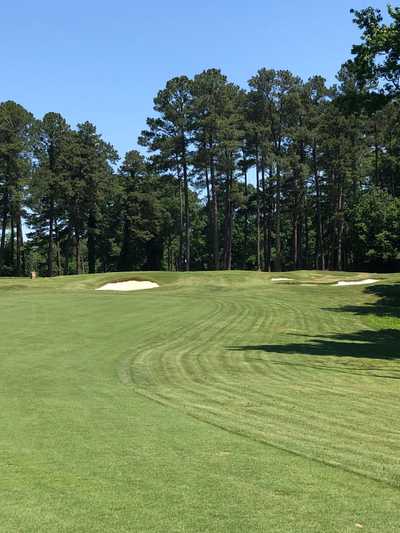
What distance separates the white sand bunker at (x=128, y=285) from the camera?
3903 centimetres

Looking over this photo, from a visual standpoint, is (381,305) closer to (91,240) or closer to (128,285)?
(128,285)

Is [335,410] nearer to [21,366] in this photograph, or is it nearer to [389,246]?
[21,366]

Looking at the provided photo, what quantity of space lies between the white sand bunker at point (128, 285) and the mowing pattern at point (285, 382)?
17219 millimetres

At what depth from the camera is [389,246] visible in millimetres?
54844

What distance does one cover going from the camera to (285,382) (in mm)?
10523

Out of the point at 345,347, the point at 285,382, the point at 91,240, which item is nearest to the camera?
the point at 285,382

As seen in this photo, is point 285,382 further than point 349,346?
No

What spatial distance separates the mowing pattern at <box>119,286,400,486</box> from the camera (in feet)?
21.3

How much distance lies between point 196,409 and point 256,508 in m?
3.76

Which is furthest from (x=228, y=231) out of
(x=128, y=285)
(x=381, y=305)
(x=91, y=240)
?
(x=381, y=305)

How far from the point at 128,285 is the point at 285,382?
3007 centimetres

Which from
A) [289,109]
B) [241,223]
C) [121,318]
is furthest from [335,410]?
[241,223]

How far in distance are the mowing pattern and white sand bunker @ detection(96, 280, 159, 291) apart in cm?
1722

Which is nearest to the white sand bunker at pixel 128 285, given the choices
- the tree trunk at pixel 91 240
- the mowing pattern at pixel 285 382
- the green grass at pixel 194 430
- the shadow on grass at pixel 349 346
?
the mowing pattern at pixel 285 382
